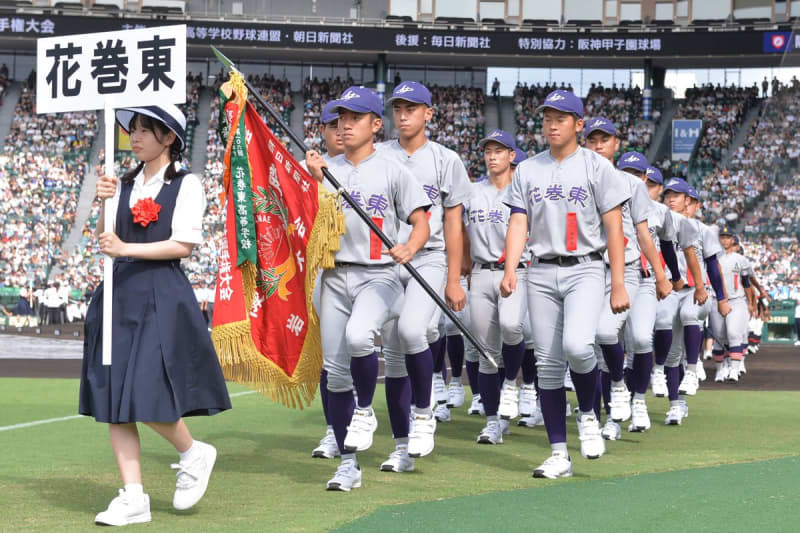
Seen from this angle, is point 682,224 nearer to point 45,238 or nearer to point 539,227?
point 539,227

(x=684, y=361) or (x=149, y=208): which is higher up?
(x=149, y=208)

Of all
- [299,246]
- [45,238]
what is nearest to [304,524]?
[299,246]

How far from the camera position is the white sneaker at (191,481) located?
19.2ft

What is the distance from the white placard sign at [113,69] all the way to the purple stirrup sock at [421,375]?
2631 mm

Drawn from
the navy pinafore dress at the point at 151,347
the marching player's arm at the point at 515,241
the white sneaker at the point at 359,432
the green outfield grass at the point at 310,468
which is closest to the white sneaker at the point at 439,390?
the green outfield grass at the point at 310,468

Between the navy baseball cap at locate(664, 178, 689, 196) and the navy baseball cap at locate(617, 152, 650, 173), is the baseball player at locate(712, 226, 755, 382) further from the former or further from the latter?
the navy baseball cap at locate(617, 152, 650, 173)

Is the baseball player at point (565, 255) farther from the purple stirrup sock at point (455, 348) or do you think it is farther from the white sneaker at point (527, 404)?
the purple stirrup sock at point (455, 348)

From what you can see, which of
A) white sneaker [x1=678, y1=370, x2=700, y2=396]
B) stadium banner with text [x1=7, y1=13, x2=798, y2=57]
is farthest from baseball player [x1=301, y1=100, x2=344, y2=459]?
stadium banner with text [x1=7, y1=13, x2=798, y2=57]

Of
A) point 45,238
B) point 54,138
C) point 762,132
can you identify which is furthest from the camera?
point 54,138

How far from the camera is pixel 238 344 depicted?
284 inches

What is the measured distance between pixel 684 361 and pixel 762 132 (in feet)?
101

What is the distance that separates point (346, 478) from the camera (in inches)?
261

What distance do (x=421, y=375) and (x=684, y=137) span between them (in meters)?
39.4

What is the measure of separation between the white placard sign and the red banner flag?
1.29m
